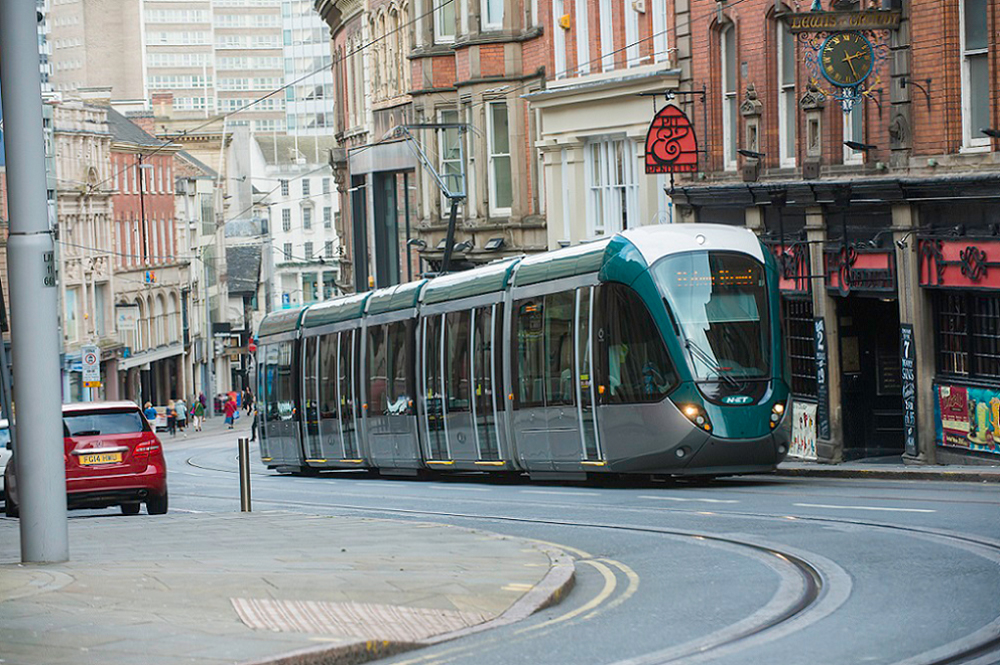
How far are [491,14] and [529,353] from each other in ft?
66.9

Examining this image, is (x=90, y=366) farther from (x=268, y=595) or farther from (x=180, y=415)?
(x=268, y=595)

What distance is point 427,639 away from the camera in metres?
9.88

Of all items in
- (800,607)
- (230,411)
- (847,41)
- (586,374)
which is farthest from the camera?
(230,411)

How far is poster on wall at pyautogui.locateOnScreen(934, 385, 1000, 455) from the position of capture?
2412 cm

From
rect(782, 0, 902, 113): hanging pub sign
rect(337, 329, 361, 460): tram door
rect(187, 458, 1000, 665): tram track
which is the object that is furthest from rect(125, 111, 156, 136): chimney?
rect(187, 458, 1000, 665): tram track

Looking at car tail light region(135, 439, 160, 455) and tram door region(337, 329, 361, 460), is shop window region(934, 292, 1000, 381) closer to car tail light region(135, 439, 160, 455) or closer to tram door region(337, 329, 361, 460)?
tram door region(337, 329, 361, 460)

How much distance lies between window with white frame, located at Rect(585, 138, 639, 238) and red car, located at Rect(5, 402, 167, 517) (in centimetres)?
1449

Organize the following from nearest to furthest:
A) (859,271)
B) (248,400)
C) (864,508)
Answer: (864,508) < (859,271) < (248,400)

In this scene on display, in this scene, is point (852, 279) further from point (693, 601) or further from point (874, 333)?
point (693, 601)

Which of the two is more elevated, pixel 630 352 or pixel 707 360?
pixel 630 352

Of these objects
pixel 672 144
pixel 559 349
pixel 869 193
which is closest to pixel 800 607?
pixel 559 349

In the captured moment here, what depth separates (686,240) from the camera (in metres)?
20.7

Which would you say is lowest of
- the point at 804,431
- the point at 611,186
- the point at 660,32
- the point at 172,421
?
the point at 172,421

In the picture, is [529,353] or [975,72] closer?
[529,353]
